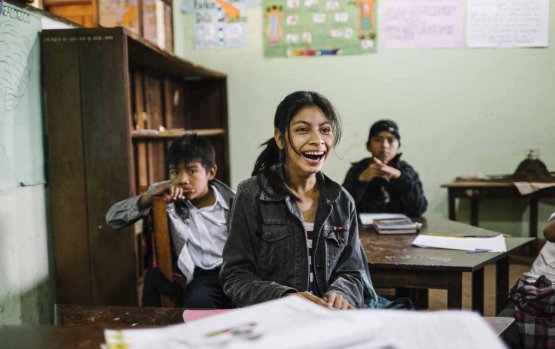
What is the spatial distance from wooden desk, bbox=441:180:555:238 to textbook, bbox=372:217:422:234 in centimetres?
180

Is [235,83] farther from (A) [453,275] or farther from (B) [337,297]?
(B) [337,297]

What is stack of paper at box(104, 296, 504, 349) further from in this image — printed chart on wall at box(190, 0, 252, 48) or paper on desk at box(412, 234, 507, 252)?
printed chart on wall at box(190, 0, 252, 48)

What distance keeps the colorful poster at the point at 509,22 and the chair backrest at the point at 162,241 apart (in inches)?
131

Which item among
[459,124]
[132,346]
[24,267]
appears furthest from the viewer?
[459,124]

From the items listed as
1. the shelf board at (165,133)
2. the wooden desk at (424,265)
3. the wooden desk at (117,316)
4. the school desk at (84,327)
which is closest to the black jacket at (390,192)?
the wooden desk at (424,265)

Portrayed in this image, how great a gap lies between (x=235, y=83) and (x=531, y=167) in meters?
2.50

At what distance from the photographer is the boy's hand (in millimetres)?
1972

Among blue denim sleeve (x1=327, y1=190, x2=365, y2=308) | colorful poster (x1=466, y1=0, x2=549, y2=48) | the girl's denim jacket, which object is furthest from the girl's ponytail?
colorful poster (x1=466, y1=0, x2=549, y2=48)

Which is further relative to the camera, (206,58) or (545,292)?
(206,58)

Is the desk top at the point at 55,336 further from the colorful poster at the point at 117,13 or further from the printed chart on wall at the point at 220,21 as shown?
the printed chart on wall at the point at 220,21

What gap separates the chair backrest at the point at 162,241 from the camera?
1763mm

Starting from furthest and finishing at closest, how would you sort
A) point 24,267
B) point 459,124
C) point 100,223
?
point 459,124, point 100,223, point 24,267

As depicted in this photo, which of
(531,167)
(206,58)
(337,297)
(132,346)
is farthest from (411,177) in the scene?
(206,58)

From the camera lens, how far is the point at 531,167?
3.92m
